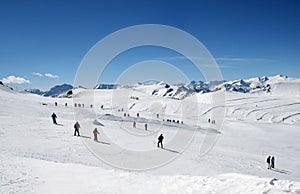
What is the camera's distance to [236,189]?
10.3 metres

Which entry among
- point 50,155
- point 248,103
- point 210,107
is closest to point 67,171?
point 50,155

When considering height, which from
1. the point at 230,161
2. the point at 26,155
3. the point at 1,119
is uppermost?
the point at 1,119

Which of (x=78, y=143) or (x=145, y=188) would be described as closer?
(x=145, y=188)

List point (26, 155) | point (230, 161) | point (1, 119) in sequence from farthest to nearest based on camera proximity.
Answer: point (1, 119), point (230, 161), point (26, 155)

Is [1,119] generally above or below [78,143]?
above

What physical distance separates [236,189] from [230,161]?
13.4 metres

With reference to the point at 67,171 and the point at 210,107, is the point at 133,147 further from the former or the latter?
the point at 210,107

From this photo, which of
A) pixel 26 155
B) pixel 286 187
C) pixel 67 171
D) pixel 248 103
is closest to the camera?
pixel 286 187

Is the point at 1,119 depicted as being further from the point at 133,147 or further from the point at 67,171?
the point at 67,171

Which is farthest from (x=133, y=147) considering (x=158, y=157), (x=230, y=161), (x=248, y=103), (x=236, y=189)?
(x=248, y=103)

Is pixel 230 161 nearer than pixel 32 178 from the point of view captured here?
No

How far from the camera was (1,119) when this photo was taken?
29.6 m

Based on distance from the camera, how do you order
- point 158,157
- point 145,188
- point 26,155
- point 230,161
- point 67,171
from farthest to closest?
point 230,161 < point 158,157 < point 26,155 < point 67,171 < point 145,188

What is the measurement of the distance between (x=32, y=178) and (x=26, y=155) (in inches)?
207
